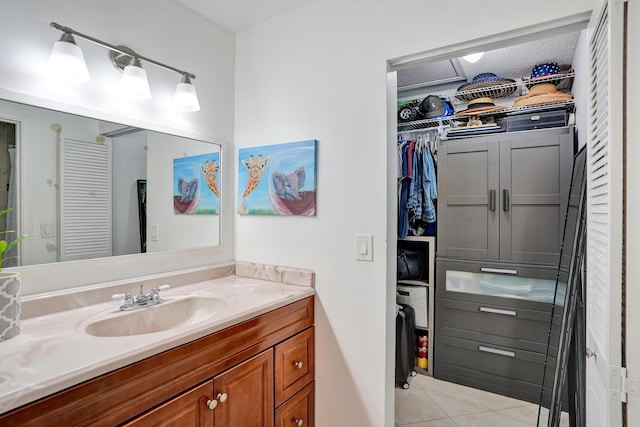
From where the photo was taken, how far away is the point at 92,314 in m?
1.27

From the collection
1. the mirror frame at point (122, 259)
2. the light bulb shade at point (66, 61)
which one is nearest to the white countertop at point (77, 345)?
the mirror frame at point (122, 259)

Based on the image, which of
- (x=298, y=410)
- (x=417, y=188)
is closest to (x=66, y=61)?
(x=298, y=410)

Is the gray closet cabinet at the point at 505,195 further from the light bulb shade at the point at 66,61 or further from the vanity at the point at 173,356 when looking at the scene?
the light bulb shade at the point at 66,61

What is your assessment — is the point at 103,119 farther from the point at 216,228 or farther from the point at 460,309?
the point at 460,309

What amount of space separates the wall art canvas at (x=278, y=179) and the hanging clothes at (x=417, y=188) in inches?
47.3

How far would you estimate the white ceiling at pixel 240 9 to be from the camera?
68.3 inches

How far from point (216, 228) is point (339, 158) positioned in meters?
0.85

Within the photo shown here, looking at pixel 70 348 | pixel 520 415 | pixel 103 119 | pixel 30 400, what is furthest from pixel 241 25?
pixel 520 415

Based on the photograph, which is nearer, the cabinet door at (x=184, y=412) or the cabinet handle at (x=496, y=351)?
the cabinet door at (x=184, y=412)

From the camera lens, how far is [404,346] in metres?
2.51

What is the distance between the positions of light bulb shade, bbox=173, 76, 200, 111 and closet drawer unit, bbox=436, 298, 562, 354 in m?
2.19

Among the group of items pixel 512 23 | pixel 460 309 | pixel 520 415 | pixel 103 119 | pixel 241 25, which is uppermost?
pixel 241 25

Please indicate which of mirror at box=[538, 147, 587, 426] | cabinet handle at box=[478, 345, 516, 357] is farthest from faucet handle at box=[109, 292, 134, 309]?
cabinet handle at box=[478, 345, 516, 357]

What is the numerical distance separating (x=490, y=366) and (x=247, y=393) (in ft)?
6.26
